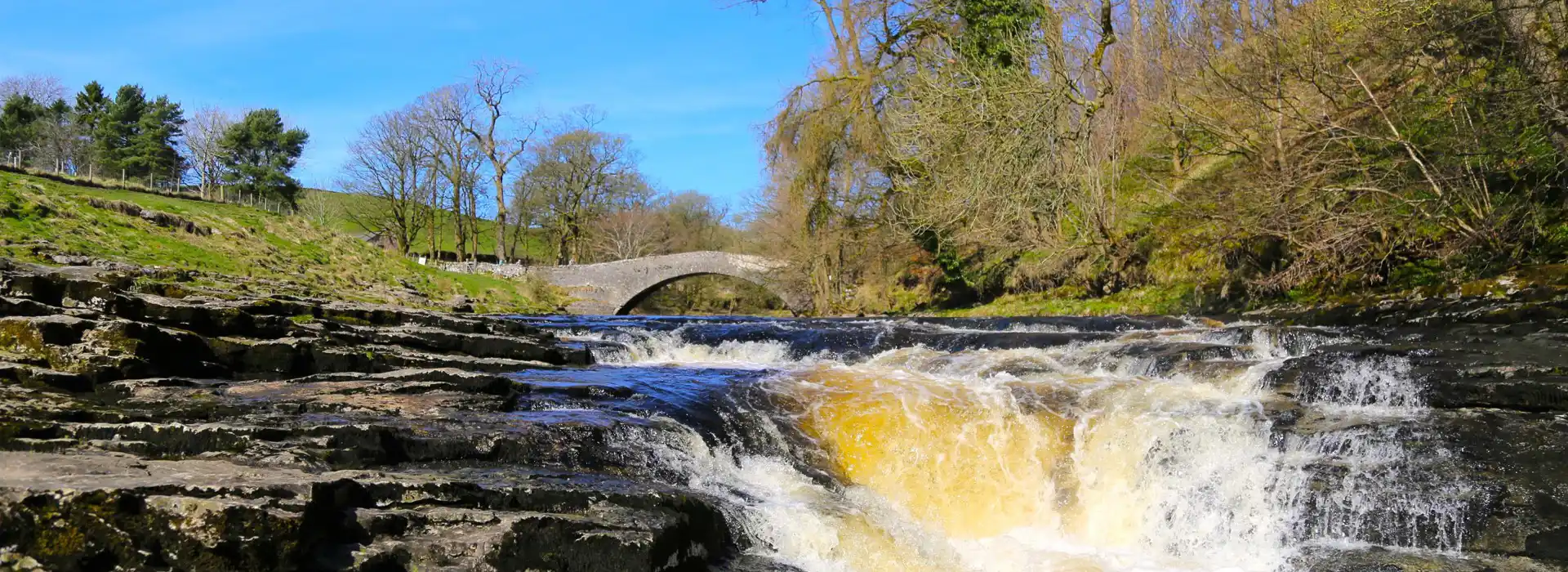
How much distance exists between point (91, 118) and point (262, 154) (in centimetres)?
815

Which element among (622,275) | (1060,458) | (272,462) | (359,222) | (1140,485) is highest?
(359,222)

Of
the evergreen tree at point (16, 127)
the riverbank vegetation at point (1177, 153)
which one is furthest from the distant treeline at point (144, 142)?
the riverbank vegetation at point (1177, 153)

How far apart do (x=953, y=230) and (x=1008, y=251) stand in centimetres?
328

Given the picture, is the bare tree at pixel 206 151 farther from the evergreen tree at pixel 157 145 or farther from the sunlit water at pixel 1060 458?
the sunlit water at pixel 1060 458

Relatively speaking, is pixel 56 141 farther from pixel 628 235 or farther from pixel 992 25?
pixel 992 25

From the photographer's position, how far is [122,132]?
156 feet

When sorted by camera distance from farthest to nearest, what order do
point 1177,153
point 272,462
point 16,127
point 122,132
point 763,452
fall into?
point 122,132 → point 16,127 → point 1177,153 → point 763,452 → point 272,462

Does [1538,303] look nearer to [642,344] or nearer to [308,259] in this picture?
[642,344]

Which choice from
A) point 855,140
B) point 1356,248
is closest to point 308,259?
point 855,140

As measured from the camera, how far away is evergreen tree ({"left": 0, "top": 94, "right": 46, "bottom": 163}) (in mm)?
43531

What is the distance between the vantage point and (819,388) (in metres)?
9.62

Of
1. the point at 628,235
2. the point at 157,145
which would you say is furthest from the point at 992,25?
the point at 157,145

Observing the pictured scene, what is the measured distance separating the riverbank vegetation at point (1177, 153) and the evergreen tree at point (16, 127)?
4063 centimetres

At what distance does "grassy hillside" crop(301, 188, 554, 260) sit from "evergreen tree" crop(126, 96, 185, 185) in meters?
6.73
